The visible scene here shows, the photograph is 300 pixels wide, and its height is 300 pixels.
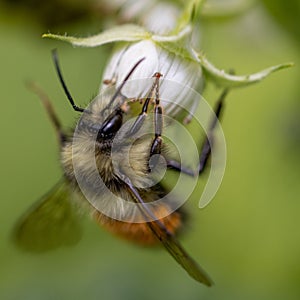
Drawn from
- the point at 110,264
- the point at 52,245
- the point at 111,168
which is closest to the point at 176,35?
the point at 111,168

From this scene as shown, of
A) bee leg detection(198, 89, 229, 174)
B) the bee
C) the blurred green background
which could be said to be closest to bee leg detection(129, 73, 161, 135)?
the bee

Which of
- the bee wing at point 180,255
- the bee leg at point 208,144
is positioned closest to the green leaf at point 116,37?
the bee leg at point 208,144

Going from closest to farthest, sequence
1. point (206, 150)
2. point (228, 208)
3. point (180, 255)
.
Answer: point (180, 255) → point (206, 150) → point (228, 208)

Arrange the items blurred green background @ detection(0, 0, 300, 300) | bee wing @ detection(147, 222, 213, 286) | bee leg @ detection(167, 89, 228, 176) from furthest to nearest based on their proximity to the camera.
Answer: blurred green background @ detection(0, 0, 300, 300), bee leg @ detection(167, 89, 228, 176), bee wing @ detection(147, 222, 213, 286)

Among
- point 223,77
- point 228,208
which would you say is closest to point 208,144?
point 223,77

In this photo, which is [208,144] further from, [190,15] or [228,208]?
[228,208]

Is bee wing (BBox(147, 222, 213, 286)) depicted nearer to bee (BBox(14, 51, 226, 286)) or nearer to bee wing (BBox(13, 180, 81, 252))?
bee (BBox(14, 51, 226, 286))

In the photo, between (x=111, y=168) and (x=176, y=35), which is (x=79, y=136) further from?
(x=176, y=35)
